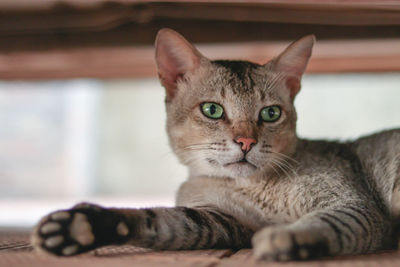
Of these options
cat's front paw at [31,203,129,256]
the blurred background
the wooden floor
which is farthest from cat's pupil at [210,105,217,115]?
cat's front paw at [31,203,129,256]

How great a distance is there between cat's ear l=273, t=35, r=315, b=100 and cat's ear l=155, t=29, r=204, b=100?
38cm

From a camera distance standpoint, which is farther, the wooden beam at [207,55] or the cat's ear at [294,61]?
the wooden beam at [207,55]

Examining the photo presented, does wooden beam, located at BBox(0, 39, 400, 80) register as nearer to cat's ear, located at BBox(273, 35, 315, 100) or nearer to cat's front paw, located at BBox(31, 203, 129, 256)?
cat's ear, located at BBox(273, 35, 315, 100)

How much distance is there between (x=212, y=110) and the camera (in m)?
1.92

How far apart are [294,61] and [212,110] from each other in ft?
1.64

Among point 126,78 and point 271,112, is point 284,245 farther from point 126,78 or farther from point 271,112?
point 126,78

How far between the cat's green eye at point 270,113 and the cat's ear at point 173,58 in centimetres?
39

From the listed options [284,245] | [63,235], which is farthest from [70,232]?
[284,245]

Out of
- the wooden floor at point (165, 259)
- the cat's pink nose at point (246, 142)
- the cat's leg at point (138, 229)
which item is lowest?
the wooden floor at point (165, 259)

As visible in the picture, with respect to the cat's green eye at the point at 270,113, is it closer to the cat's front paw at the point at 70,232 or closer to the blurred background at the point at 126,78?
the blurred background at the point at 126,78

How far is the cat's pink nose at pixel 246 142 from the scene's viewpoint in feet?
5.66

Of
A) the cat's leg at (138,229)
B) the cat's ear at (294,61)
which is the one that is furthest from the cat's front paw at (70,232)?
the cat's ear at (294,61)

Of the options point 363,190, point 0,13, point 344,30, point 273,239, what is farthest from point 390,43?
point 0,13

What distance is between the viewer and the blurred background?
232 centimetres
